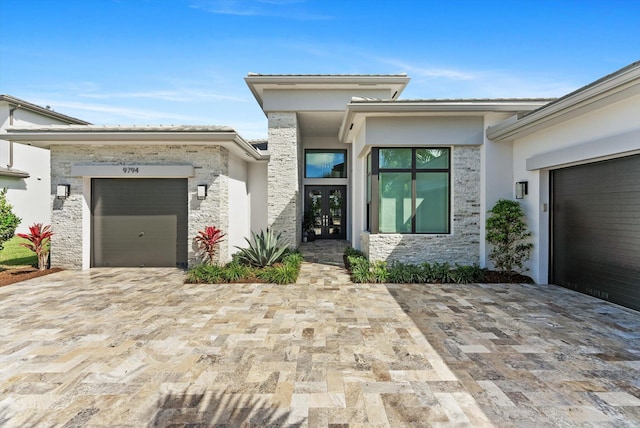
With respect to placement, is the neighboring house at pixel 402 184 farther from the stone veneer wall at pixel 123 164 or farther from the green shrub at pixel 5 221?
the green shrub at pixel 5 221

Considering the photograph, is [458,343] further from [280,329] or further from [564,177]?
[564,177]

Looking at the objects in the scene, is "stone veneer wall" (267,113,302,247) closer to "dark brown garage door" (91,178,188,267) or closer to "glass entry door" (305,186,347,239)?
"dark brown garage door" (91,178,188,267)

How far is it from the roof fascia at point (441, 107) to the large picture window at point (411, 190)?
98 cm

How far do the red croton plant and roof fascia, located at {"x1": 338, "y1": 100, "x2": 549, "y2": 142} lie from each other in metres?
4.64

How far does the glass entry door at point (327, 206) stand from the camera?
15.6 metres

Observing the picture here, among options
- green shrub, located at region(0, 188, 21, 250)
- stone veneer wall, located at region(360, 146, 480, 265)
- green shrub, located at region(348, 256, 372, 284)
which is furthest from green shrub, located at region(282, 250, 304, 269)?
green shrub, located at region(0, 188, 21, 250)

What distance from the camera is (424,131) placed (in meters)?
7.98

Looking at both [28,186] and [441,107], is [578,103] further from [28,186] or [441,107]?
[28,186]

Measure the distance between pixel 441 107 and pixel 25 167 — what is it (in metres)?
20.2

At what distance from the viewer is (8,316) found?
16.6ft

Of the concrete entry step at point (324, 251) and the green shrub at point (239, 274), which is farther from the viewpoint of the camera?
the concrete entry step at point (324, 251)

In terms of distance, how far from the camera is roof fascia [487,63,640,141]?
15.1 feet

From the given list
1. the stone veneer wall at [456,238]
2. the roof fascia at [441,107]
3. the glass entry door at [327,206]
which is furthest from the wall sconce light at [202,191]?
the glass entry door at [327,206]

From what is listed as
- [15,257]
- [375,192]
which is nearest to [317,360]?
[375,192]
